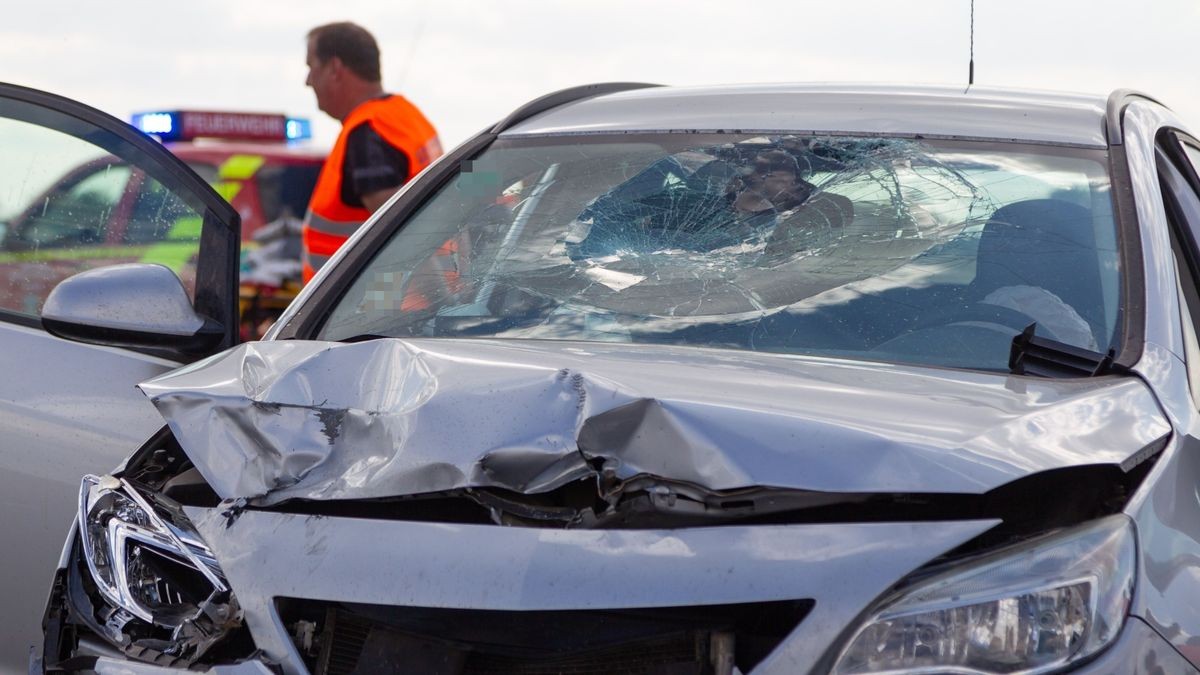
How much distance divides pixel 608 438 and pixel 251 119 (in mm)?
7047

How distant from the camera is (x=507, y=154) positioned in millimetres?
3410

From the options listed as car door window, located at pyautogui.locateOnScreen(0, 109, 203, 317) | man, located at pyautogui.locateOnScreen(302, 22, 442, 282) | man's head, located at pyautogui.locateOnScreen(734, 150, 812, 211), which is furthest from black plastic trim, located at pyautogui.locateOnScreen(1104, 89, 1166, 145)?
man, located at pyautogui.locateOnScreen(302, 22, 442, 282)

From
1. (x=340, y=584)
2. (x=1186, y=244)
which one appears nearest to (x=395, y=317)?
(x=340, y=584)

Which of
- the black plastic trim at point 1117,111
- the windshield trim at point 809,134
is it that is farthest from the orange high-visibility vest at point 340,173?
the black plastic trim at point 1117,111

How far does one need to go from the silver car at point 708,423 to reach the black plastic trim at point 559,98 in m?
0.25

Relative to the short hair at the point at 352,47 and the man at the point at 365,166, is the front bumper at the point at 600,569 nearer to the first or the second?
the man at the point at 365,166

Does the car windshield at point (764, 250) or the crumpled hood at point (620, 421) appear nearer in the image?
the crumpled hood at point (620, 421)

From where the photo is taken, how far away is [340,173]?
229 inches

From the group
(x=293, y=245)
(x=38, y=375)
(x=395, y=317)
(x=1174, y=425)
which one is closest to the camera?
(x=1174, y=425)

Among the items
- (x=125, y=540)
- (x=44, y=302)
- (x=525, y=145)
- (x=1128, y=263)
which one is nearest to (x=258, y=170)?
(x=44, y=302)

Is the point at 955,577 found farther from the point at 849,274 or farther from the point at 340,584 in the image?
the point at 849,274

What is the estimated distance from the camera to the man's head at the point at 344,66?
632cm

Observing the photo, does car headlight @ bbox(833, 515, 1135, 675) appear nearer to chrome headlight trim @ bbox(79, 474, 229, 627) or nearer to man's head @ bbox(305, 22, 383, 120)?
chrome headlight trim @ bbox(79, 474, 229, 627)

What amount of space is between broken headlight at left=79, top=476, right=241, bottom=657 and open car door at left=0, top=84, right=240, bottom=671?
657 millimetres
